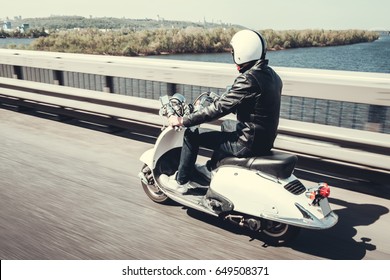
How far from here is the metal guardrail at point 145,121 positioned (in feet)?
15.7

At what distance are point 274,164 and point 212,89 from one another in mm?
3069

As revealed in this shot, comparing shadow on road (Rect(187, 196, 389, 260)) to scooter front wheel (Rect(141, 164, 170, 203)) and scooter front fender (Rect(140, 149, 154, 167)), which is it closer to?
scooter front wheel (Rect(141, 164, 170, 203))

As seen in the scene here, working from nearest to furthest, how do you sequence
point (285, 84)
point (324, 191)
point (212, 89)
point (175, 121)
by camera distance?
point (324, 191), point (175, 121), point (285, 84), point (212, 89)

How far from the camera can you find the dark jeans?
405 cm

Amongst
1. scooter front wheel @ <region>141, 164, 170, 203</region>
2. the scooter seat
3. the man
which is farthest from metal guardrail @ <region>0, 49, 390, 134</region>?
scooter front wheel @ <region>141, 164, 170, 203</region>

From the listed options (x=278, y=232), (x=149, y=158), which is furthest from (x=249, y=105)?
(x=149, y=158)

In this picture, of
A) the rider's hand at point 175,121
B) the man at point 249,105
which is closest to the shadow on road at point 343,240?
the man at point 249,105

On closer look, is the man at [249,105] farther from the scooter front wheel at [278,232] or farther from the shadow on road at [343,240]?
the shadow on road at [343,240]

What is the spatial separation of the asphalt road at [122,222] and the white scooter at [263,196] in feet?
0.63

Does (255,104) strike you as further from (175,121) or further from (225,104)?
(175,121)

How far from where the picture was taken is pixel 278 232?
378 cm

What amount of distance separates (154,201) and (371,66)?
5700 mm

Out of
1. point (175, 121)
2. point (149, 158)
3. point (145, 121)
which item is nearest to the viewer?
point (175, 121)
